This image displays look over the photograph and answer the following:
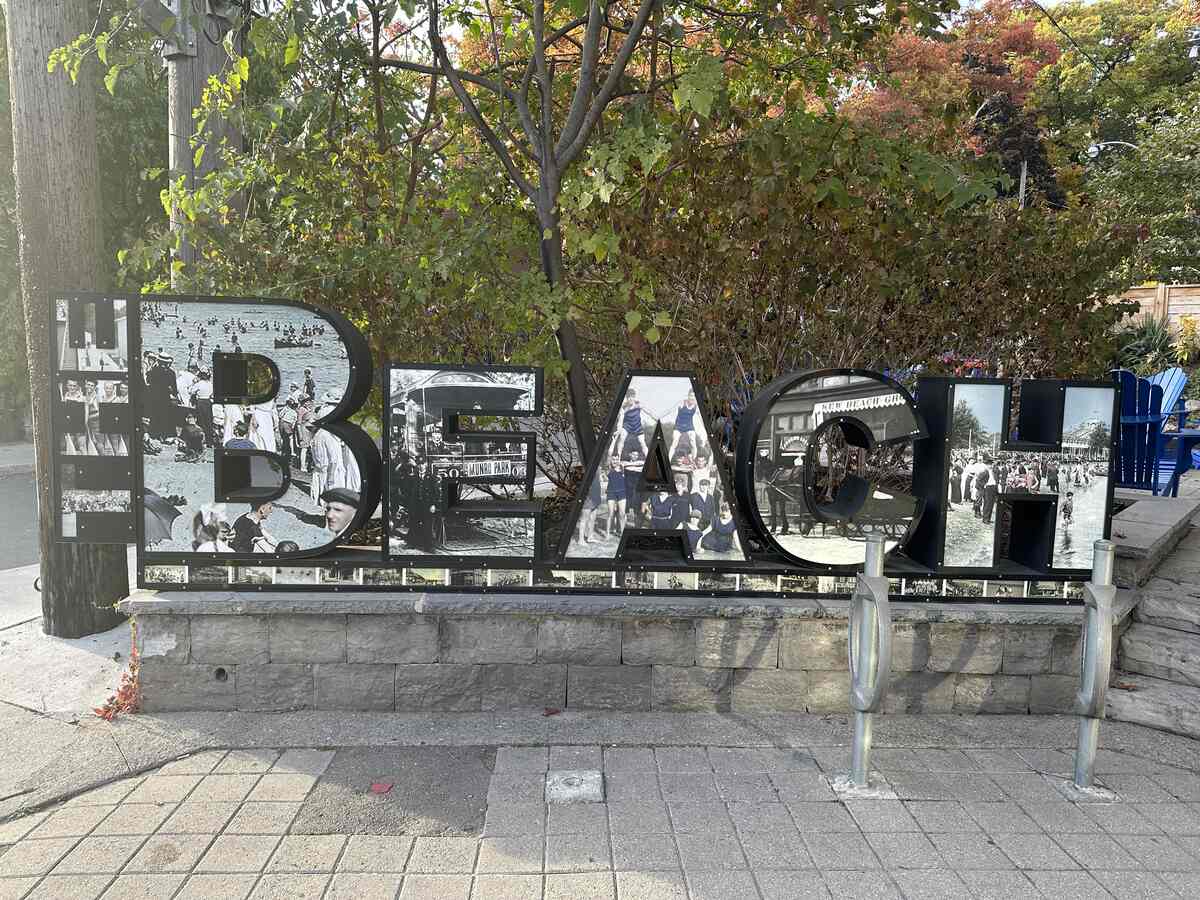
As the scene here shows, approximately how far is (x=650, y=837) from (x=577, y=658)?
123 centimetres

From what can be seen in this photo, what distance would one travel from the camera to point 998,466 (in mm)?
4270

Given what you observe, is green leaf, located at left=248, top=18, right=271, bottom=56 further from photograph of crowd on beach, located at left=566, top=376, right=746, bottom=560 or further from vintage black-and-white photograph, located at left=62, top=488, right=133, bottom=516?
photograph of crowd on beach, located at left=566, top=376, right=746, bottom=560

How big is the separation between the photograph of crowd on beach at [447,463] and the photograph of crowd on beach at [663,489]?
0.37 meters

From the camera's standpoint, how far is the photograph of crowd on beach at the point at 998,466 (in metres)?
4.25

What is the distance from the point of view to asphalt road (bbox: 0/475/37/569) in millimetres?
7716

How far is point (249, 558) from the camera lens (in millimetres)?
4172

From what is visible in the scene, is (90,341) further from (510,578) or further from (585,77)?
(585,77)

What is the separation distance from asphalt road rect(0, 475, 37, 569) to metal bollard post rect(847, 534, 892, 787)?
7.22 metres

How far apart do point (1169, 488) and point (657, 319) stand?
5.82m

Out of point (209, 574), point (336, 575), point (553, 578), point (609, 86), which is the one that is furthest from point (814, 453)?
point (209, 574)

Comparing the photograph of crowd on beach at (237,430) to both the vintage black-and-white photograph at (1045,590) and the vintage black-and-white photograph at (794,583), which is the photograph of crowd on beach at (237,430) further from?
the vintage black-and-white photograph at (1045,590)

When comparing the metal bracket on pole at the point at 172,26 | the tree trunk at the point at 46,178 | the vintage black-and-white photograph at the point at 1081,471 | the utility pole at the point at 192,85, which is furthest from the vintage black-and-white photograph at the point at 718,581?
the metal bracket on pole at the point at 172,26

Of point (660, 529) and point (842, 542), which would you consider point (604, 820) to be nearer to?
point (660, 529)

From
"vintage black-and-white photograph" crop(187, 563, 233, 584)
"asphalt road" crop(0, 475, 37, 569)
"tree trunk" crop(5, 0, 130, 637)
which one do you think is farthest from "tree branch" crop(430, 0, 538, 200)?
"asphalt road" crop(0, 475, 37, 569)
